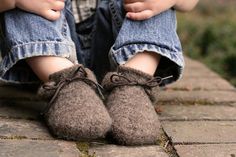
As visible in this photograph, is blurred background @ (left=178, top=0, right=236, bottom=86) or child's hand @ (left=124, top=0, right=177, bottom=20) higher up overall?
child's hand @ (left=124, top=0, right=177, bottom=20)

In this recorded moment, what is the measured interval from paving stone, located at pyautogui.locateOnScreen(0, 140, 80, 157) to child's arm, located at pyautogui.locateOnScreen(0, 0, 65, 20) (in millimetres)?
334

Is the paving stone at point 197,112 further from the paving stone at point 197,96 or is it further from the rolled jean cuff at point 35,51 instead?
the rolled jean cuff at point 35,51

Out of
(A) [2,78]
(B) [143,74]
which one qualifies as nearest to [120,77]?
(B) [143,74]

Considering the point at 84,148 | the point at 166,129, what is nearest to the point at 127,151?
the point at 84,148

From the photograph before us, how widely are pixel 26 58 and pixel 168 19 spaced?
0.38m

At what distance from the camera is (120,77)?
1431mm

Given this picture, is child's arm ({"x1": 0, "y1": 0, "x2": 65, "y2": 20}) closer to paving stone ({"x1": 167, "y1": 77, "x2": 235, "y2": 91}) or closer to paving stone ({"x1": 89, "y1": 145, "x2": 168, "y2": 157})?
paving stone ({"x1": 89, "y1": 145, "x2": 168, "y2": 157})

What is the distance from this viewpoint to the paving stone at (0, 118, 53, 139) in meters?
1.32

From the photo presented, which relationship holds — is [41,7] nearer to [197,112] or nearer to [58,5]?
[58,5]

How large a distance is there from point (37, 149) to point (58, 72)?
245 millimetres

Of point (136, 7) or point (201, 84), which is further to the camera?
point (201, 84)

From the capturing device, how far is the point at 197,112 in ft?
5.41

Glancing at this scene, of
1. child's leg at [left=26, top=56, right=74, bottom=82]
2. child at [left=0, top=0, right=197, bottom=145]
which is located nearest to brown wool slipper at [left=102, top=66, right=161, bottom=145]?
child at [left=0, top=0, right=197, bottom=145]

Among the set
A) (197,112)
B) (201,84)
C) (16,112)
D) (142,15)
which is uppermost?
(142,15)
